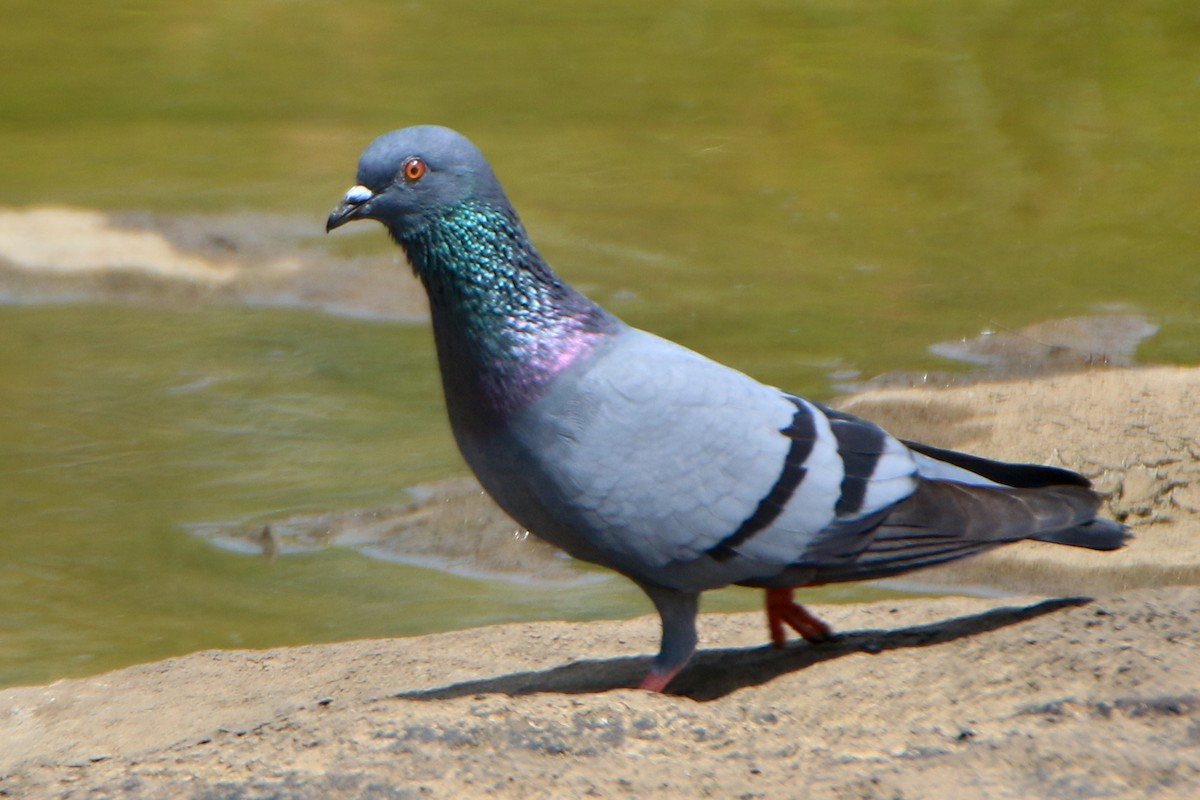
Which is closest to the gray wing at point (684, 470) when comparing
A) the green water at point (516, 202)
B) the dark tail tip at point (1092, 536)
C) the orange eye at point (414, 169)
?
the dark tail tip at point (1092, 536)

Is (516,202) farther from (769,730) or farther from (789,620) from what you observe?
(769,730)

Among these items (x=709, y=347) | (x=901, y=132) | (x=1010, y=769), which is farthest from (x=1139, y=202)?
(x=1010, y=769)

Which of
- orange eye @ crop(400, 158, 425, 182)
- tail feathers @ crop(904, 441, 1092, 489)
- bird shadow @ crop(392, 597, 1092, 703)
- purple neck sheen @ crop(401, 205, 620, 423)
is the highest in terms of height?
orange eye @ crop(400, 158, 425, 182)

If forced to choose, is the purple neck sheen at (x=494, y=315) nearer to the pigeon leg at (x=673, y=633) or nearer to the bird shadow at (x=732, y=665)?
the pigeon leg at (x=673, y=633)

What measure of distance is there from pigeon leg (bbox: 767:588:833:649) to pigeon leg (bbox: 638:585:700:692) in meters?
0.34

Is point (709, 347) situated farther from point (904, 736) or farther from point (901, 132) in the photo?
point (904, 736)

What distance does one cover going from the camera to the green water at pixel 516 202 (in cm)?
645

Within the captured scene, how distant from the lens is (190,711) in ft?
15.4

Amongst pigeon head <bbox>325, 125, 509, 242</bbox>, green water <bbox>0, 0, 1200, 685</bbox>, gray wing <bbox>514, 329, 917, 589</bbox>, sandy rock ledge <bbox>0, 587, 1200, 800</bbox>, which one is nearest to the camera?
sandy rock ledge <bbox>0, 587, 1200, 800</bbox>

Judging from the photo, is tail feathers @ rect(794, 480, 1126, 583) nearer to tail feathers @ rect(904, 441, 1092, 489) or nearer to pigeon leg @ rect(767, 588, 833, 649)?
tail feathers @ rect(904, 441, 1092, 489)

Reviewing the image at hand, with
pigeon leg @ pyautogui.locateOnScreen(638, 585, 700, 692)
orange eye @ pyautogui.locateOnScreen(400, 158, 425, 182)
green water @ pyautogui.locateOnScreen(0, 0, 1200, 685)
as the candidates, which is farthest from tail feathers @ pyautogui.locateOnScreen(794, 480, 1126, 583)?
green water @ pyautogui.locateOnScreen(0, 0, 1200, 685)

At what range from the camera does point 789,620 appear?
4.36 m

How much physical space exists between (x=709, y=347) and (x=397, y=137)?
4.55 metres

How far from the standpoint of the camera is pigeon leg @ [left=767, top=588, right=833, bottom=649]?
4309mm
